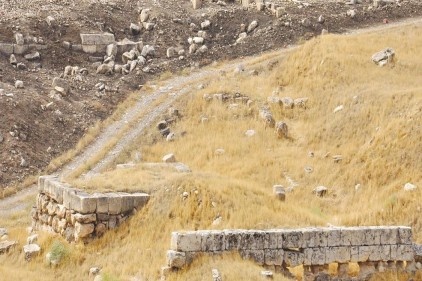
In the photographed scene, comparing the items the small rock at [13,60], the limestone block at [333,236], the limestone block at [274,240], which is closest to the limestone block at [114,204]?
the limestone block at [274,240]

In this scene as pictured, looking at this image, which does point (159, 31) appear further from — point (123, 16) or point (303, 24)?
point (303, 24)

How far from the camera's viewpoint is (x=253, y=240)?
45.7 feet

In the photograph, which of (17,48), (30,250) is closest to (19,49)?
(17,48)

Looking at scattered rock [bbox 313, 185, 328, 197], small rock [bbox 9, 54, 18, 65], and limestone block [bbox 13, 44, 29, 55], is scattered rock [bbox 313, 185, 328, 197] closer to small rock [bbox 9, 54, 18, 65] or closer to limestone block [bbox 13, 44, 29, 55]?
small rock [bbox 9, 54, 18, 65]

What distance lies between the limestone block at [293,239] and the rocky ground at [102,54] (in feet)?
36.7

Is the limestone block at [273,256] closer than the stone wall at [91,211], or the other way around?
the limestone block at [273,256]

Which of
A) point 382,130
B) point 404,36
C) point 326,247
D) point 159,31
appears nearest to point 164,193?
point 326,247

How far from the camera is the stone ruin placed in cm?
1358

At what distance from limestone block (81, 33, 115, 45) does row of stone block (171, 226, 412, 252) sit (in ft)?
63.1

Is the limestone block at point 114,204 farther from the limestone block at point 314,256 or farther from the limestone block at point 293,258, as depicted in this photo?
the limestone block at point 314,256

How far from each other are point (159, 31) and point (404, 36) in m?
8.90

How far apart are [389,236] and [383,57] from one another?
12.1 metres

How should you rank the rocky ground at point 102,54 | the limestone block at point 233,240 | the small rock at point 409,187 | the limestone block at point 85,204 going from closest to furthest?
the limestone block at point 233,240
the limestone block at point 85,204
the small rock at point 409,187
the rocky ground at point 102,54

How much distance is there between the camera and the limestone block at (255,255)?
13852 mm
